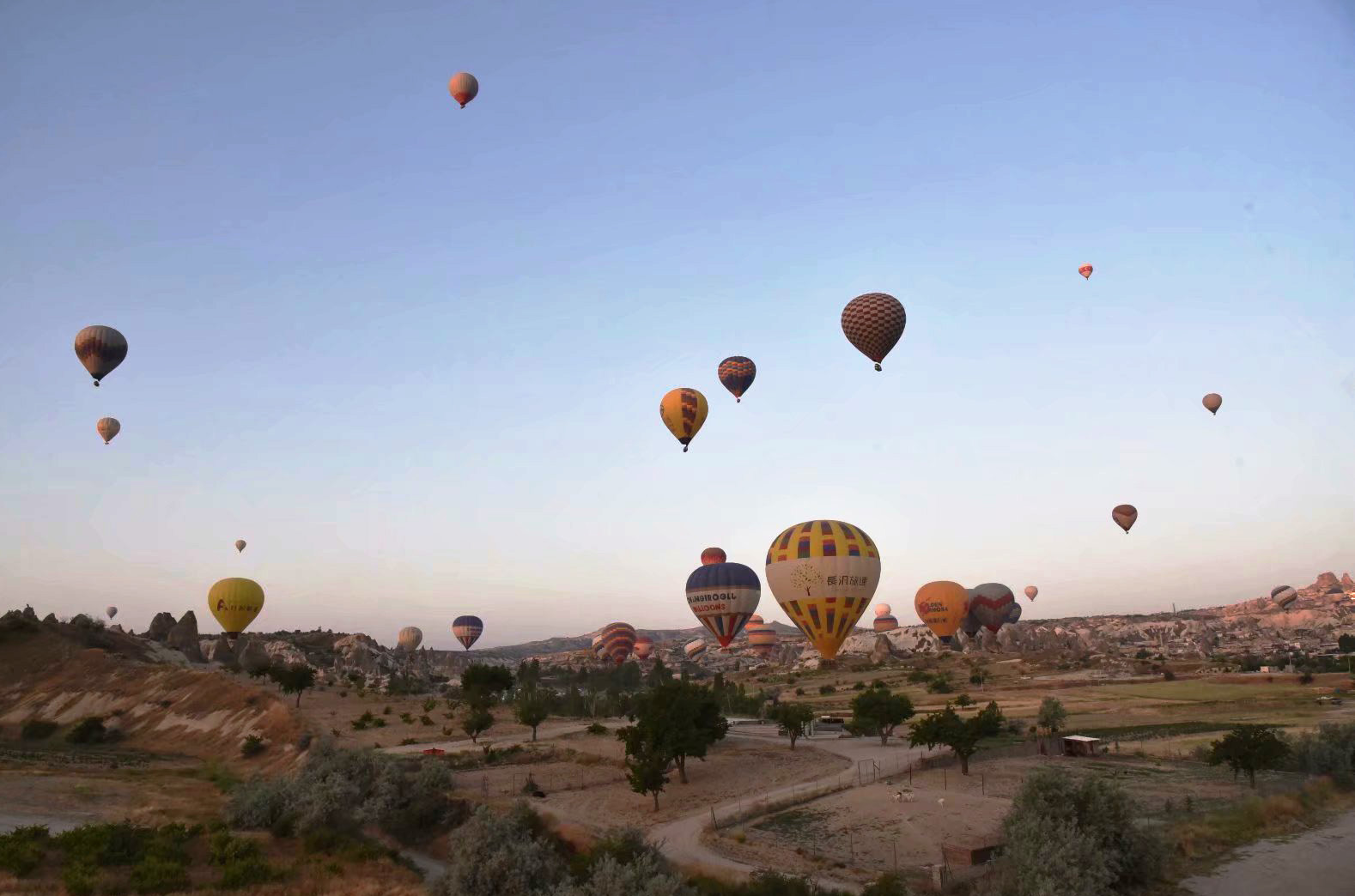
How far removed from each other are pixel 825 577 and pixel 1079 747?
74.6 feet

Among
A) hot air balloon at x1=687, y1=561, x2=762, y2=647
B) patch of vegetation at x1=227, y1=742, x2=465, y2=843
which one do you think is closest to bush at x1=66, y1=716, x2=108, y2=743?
patch of vegetation at x1=227, y1=742, x2=465, y2=843

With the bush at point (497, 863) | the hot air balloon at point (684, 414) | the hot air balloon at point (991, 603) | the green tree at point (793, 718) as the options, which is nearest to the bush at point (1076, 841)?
the bush at point (497, 863)

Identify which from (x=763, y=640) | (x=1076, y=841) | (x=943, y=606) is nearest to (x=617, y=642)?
(x=763, y=640)

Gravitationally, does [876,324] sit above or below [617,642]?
above

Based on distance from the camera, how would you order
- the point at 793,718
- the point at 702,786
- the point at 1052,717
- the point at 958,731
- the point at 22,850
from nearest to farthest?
1. the point at 22,850
2. the point at 958,731
3. the point at 702,786
4. the point at 1052,717
5. the point at 793,718

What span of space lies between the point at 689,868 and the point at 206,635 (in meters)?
A: 169

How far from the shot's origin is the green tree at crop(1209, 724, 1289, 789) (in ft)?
123

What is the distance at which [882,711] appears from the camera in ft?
184

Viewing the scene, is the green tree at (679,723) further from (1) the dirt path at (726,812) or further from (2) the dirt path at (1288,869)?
(2) the dirt path at (1288,869)

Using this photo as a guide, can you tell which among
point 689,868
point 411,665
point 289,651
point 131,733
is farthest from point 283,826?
point 411,665

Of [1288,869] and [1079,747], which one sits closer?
[1288,869]

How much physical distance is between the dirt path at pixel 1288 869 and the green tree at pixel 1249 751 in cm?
624

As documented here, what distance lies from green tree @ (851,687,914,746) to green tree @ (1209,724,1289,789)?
2028 cm

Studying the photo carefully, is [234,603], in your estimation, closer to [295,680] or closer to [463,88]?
[295,680]
